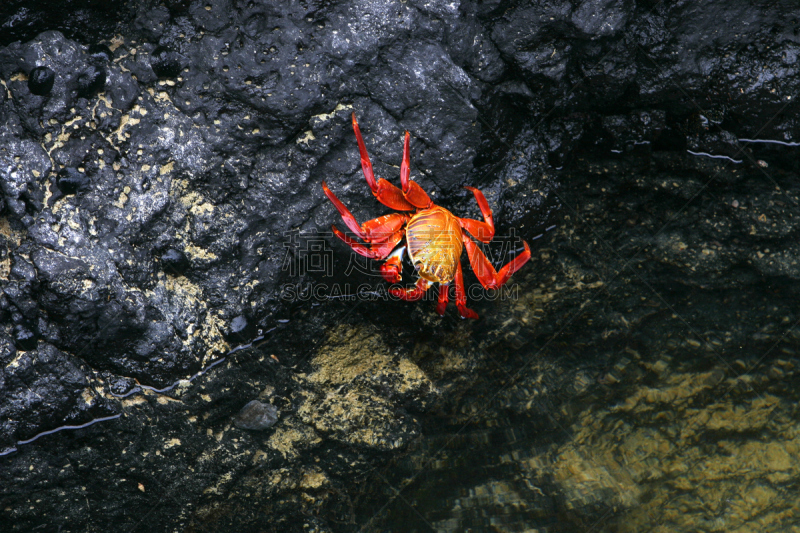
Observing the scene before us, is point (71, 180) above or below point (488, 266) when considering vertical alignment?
above

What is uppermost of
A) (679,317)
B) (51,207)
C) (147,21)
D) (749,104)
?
(147,21)

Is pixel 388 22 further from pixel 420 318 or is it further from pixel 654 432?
pixel 654 432

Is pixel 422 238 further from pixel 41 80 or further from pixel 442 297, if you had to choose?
pixel 41 80

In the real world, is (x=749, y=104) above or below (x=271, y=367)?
above

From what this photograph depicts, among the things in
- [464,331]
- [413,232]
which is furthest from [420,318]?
[413,232]

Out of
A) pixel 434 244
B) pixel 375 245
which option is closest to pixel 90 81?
pixel 375 245

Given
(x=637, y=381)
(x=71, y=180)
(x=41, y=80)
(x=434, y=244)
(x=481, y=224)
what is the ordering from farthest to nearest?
(x=637, y=381)
(x=481, y=224)
(x=434, y=244)
(x=71, y=180)
(x=41, y=80)

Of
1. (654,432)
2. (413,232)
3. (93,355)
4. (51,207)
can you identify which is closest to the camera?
(51,207)
